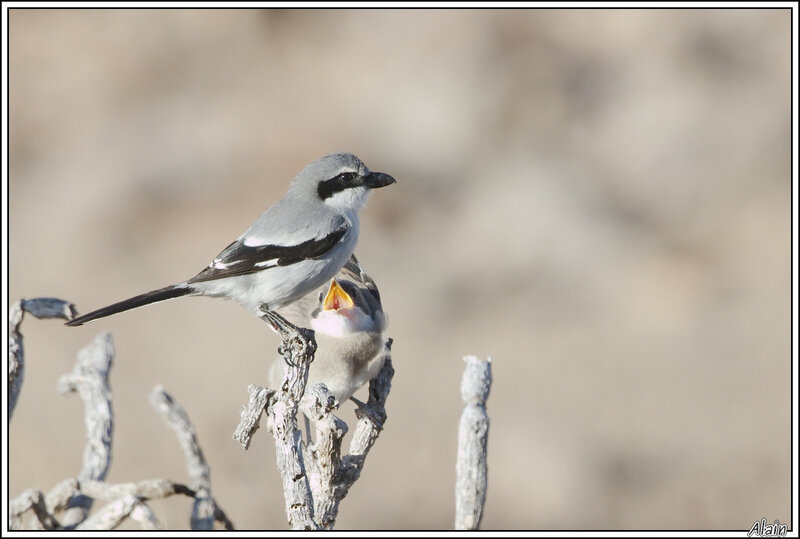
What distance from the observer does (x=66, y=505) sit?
3025mm

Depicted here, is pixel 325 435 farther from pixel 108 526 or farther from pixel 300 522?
pixel 108 526

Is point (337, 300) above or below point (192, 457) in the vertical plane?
above

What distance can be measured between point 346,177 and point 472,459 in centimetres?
114

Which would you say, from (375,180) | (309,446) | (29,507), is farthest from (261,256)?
(29,507)

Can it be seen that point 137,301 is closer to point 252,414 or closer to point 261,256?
point 261,256

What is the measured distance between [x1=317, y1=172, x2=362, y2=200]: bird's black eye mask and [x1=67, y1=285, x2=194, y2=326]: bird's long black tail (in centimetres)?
61

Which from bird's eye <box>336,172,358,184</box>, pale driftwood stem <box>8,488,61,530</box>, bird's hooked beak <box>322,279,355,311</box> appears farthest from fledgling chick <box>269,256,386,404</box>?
pale driftwood stem <box>8,488,61,530</box>

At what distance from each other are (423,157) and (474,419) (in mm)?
5404

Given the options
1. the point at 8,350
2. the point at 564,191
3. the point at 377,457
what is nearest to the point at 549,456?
the point at 377,457

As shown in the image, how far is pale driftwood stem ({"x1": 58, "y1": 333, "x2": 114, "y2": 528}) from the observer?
311 cm

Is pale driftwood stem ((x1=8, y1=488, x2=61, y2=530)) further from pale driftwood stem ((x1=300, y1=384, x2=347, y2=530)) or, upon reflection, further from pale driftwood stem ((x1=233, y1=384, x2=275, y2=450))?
pale driftwood stem ((x1=300, y1=384, x2=347, y2=530))

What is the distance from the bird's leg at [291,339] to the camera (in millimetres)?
2674

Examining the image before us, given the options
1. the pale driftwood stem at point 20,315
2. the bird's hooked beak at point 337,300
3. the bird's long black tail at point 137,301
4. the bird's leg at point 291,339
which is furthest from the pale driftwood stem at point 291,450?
the pale driftwood stem at point 20,315

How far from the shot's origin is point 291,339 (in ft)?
9.04
